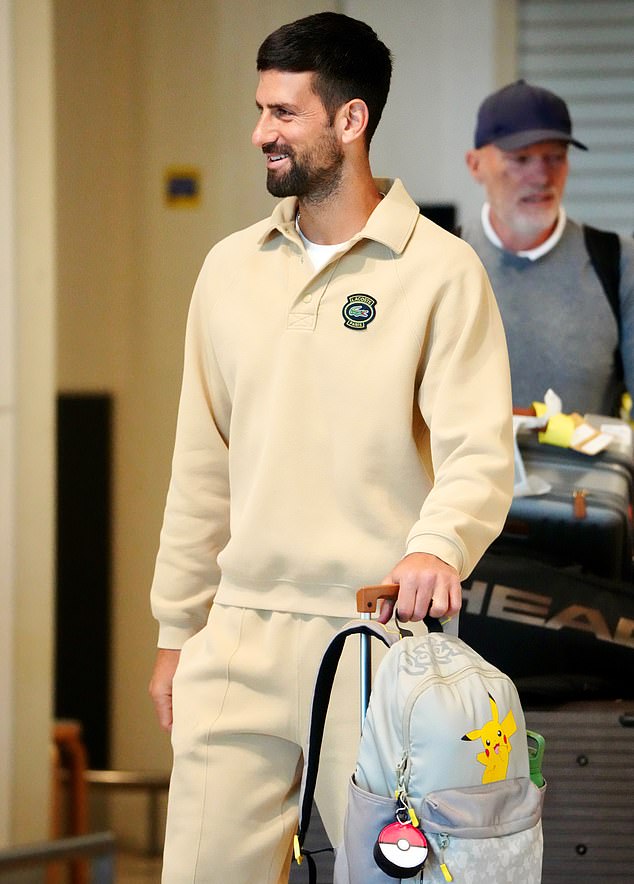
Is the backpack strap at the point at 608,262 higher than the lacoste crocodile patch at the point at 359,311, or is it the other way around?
the backpack strap at the point at 608,262

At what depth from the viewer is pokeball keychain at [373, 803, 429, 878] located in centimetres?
155

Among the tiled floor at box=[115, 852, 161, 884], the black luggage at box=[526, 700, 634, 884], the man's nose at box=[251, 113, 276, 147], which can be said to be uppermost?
the man's nose at box=[251, 113, 276, 147]

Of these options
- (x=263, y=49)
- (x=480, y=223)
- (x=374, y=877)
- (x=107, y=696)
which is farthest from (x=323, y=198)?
(x=107, y=696)

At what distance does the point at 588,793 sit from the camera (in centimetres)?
280

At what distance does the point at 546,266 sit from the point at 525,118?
0.41 m

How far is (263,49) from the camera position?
1.97 m

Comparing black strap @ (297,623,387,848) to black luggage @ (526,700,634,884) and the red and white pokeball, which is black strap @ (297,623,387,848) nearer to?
the red and white pokeball

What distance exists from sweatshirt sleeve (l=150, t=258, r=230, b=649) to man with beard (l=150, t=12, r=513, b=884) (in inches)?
4.0

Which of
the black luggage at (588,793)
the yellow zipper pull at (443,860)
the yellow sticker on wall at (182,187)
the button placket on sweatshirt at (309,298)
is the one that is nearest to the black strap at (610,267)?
the black luggage at (588,793)

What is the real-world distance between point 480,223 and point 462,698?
2156 millimetres

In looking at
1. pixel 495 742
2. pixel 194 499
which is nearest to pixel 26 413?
pixel 194 499

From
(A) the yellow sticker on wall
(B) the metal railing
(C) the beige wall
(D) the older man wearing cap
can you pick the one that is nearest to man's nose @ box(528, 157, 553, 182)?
(D) the older man wearing cap

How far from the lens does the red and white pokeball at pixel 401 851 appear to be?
1553 mm

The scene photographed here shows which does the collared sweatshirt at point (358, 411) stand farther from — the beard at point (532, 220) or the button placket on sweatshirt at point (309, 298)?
the beard at point (532, 220)
